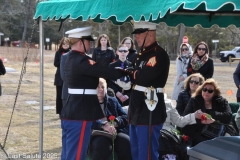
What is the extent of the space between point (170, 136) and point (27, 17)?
163ft

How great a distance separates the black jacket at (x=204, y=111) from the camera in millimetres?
5520

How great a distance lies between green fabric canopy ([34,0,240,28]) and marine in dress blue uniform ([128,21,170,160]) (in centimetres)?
23

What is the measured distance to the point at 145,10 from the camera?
13.2ft

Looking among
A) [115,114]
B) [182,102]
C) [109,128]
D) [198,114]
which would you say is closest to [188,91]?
[182,102]

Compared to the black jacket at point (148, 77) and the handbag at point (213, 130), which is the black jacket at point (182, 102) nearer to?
the handbag at point (213, 130)

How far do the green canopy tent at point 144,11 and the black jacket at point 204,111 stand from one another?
41.3 inches

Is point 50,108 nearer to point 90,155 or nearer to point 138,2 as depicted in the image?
point 90,155

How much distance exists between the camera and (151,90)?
432 centimetres

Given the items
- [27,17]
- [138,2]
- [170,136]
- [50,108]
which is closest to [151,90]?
[138,2]

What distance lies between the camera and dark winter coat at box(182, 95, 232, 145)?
18.0ft

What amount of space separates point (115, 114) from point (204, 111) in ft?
3.65

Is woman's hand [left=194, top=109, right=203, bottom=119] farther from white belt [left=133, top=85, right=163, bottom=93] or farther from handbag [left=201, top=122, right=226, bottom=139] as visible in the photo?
white belt [left=133, top=85, right=163, bottom=93]

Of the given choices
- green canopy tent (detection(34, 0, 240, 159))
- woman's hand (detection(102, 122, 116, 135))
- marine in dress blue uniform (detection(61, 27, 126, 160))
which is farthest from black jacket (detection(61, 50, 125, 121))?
woman's hand (detection(102, 122, 116, 135))

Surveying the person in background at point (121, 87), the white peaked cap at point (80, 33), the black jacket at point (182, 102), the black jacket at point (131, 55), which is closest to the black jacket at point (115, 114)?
the person in background at point (121, 87)
